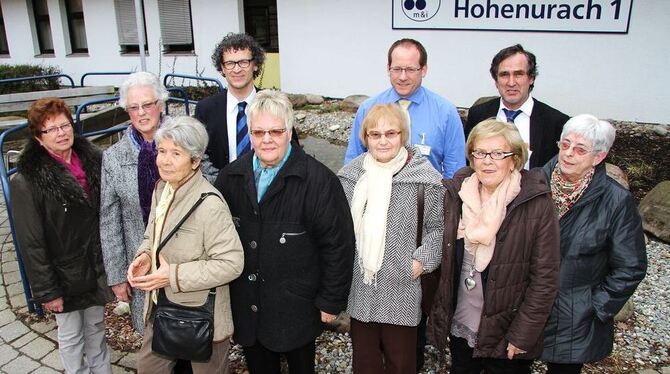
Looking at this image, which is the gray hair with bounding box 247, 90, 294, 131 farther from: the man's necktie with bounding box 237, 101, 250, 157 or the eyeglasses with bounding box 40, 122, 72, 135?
the eyeglasses with bounding box 40, 122, 72, 135

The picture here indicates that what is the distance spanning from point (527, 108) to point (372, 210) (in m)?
1.40

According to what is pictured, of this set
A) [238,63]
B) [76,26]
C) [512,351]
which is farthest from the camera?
[76,26]

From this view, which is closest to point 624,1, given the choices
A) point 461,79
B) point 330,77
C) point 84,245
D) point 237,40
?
point 461,79

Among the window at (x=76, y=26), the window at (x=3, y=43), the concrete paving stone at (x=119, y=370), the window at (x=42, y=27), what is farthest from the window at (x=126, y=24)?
the concrete paving stone at (x=119, y=370)

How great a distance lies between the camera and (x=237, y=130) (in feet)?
10.2

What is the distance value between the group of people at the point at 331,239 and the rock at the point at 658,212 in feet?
10.6

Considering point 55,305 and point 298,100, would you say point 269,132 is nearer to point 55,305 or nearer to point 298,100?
point 55,305

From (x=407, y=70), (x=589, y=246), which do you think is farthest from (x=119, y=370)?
(x=589, y=246)

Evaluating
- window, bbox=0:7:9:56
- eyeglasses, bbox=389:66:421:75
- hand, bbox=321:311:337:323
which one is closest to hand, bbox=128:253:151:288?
hand, bbox=321:311:337:323

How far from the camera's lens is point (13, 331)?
3.71 metres

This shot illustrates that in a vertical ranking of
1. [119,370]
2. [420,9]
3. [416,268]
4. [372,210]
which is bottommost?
[119,370]

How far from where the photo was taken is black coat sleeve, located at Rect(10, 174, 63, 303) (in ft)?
8.20

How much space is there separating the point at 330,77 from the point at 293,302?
31.3 ft

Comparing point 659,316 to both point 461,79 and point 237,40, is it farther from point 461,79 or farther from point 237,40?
point 461,79
